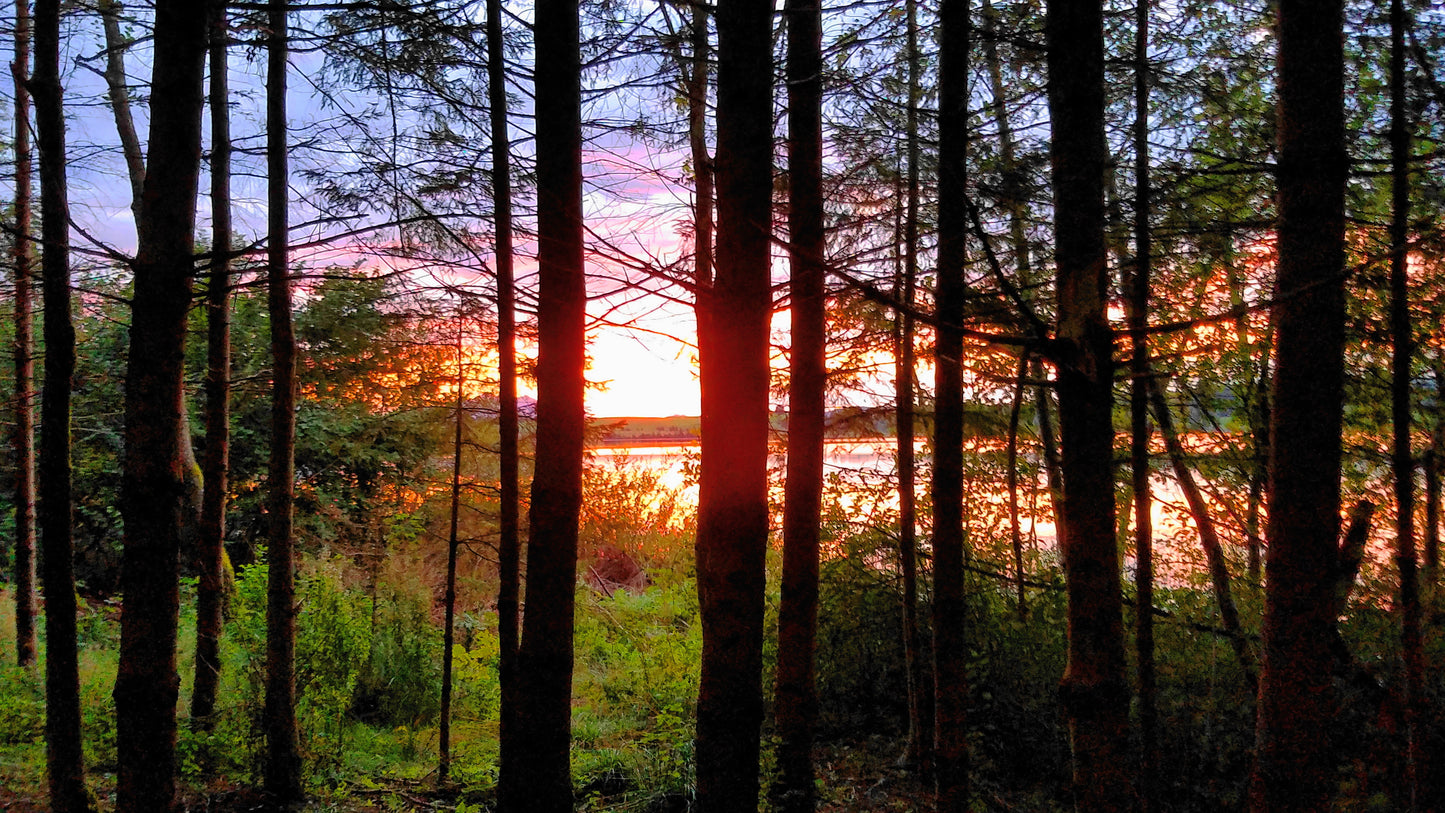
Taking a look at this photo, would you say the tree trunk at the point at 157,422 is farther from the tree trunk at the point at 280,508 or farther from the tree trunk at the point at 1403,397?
the tree trunk at the point at 1403,397

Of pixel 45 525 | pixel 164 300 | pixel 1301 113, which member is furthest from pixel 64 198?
pixel 1301 113

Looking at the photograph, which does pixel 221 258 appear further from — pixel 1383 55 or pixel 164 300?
pixel 1383 55

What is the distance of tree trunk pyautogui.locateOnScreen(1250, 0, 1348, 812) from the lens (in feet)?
9.55

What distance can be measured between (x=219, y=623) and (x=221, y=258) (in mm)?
6654

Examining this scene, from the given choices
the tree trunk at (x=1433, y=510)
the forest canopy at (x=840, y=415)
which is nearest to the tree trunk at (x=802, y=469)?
the forest canopy at (x=840, y=415)

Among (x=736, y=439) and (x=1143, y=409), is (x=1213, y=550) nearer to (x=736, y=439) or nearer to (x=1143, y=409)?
(x=1143, y=409)

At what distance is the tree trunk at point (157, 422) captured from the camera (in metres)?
3.22

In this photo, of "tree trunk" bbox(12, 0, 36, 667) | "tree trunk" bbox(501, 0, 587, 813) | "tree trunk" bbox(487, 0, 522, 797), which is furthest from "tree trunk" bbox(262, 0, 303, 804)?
"tree trunk" bbox(501, 0, 587, 813)

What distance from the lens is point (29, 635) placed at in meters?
10.8

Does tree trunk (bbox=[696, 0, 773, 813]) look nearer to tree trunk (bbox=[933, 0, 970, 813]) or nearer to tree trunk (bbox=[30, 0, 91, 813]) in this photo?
tree trunk (bbox=[933, 0, 970, 813])

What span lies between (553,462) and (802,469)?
2184mm

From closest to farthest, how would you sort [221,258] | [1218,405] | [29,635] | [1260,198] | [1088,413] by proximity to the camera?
1. [1088,413]
2. [221,258]
3. [1260,198]
4. [1218,405]
5. [29,635]

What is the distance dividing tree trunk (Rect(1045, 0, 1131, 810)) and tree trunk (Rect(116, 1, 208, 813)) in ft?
11.2

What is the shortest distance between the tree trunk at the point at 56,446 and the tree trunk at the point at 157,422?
6.10 feet
